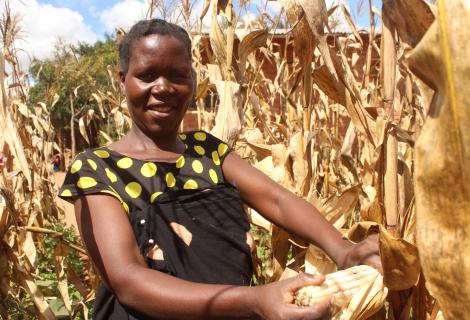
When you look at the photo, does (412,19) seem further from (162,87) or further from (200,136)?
(200,136)

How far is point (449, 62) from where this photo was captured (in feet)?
1.45

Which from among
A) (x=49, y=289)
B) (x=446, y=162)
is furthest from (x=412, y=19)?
(x=49, y=289)

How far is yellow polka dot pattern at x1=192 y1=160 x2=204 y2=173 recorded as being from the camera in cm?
119

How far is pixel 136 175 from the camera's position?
110 centimetres

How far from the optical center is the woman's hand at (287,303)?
2.19 feet

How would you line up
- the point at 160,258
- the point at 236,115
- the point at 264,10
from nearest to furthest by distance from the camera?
the point at 160,258, the point at 236,115, the point at 264,10

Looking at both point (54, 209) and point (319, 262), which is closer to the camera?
point (319, 262)

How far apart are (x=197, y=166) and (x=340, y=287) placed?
51 cm

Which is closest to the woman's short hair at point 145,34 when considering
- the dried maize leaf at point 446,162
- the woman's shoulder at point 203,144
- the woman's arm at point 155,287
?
the woman's shoulder at point 203,144

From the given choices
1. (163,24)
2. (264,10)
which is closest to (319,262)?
(163,24)

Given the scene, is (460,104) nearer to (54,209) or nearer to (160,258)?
(160,258)

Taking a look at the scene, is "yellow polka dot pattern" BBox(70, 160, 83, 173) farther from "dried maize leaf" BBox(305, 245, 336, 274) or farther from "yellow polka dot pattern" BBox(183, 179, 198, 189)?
"dried maize leaf" BBox(305, 245, 336, 274)

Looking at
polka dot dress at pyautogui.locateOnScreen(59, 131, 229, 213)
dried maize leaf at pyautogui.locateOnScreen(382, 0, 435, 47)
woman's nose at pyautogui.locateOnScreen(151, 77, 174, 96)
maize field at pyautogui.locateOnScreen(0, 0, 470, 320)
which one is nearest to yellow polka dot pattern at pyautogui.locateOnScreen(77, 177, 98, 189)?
polka dot dress at pyautogui.locateOnScreen(59, 131, 229, 213)

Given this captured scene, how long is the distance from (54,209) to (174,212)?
8.08 ft
